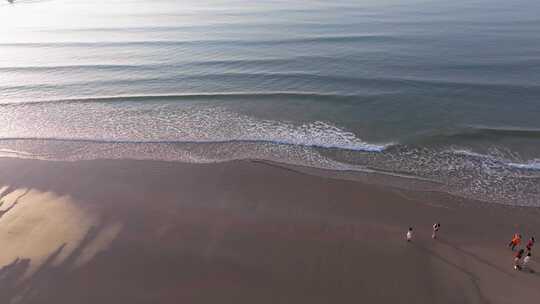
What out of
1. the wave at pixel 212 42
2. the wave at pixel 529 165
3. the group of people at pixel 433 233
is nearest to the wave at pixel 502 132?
the wave at pixel 529 165

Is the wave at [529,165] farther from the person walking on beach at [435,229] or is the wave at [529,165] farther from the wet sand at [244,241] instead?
the person walking on beach at [435,229]

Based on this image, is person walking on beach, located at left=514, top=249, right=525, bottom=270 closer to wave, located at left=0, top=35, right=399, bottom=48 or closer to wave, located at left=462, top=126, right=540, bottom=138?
wave, located at left=462, top=126, right=540, bottom=138

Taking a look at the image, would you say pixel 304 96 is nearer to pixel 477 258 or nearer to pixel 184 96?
pixel 184 96

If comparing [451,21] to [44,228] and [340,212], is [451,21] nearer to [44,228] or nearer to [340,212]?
[340,212]

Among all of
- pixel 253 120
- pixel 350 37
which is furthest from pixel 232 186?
pixel 350 37

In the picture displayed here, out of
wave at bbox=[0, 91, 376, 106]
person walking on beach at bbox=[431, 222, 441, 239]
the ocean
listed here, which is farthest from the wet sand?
wave at bbox=[0, 91, 376, 106]

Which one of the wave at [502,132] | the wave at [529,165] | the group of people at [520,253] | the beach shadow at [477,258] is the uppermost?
the wave at [502,132]

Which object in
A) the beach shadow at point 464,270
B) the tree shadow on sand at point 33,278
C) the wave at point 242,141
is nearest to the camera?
the beach shadow at point 464,270
